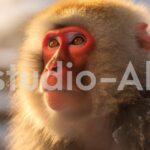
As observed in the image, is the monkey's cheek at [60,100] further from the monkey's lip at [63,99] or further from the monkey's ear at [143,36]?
the monkey's ear at [143,36]

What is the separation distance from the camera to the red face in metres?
2.90

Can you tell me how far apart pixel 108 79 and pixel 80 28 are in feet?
0.76

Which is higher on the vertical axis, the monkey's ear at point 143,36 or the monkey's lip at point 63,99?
the monkey's ear at point 143,36

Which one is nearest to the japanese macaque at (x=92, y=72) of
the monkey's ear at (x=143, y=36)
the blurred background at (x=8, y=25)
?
the monkey's ear at (x=143, y=36)

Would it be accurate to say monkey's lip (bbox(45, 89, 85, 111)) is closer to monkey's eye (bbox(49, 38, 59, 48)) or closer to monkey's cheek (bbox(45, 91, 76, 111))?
monkey's cheek (bbox(45, 91, 76, 111))

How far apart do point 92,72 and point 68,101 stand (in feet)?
0.50

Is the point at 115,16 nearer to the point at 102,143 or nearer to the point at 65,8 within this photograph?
the point at 65,8

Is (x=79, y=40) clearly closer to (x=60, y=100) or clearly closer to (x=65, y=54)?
(x=65, y=54)

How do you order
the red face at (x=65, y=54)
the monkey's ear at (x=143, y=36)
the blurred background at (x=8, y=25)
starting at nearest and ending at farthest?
the red face at (x=65, y=54), the monkey's ear at (x=143, y=36), the blurred background at (x=8, y=25)

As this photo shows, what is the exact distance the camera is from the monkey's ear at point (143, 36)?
9.89 ft

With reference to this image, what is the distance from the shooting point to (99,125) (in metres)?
2.96

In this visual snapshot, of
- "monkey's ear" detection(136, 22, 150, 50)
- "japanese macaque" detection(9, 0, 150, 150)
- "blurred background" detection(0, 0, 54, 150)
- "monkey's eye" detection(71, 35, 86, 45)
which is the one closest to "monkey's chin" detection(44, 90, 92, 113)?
"japanese macaque" detection(9, 0, 150, 150)

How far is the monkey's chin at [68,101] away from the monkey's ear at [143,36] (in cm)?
31

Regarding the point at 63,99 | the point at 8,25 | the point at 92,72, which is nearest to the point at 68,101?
the point at 63,99
